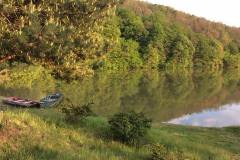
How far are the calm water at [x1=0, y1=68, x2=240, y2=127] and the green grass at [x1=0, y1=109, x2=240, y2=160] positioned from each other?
20.0 m

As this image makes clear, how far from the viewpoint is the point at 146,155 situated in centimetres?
1584

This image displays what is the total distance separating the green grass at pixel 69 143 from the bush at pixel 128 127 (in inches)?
15.8

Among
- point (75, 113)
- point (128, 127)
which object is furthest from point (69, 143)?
point (75, 113)

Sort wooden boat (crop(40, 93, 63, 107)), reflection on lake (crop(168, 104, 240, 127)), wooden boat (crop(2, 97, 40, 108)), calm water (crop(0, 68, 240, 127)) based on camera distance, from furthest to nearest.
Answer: calm water (crop(0, 68, 240, 127))
reflection on lake (crop(168, 104, 240, 127))
wooden boat (crop(40, 93, 63, 107))
wooden boat (crop(2, 97, 40, 108))

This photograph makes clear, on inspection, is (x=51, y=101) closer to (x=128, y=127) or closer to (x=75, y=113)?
(x=75, y=113)

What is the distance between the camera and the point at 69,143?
51.4ft

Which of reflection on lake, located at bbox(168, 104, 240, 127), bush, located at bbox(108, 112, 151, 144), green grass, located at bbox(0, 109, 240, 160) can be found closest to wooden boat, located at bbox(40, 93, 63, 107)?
green grass, located at bbox(0, 109, 240, 160)

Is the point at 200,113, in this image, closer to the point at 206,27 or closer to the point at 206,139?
the point at 206,139

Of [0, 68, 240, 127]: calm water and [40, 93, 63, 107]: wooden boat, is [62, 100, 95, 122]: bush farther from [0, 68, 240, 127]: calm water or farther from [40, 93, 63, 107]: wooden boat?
[0, 68, 240, 127]: calm water

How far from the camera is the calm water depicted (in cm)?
4928

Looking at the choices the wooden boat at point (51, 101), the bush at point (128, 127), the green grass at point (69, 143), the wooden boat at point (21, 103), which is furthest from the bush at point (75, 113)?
the wooden boat at point (51, 101)

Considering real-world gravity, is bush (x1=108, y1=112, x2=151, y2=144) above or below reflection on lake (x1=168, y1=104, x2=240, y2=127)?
above

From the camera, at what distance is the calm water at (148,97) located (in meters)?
49.3

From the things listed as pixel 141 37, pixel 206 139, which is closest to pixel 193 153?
pixel 206 139
